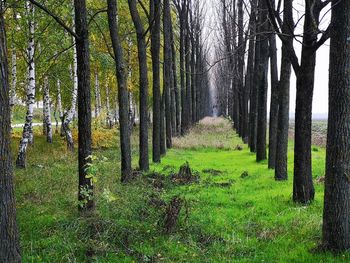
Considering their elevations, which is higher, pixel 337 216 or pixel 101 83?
pixel 101 83

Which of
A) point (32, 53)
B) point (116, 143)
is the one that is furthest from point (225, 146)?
point (32, 53)

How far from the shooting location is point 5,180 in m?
3.80

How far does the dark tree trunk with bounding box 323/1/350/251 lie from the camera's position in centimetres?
489

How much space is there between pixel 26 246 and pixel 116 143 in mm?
16777

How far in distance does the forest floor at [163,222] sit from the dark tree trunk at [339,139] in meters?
0.34

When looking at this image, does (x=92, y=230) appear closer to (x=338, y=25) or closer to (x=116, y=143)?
(x=338, y=25)

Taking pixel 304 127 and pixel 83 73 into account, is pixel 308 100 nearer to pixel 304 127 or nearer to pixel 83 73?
pixel 304 127

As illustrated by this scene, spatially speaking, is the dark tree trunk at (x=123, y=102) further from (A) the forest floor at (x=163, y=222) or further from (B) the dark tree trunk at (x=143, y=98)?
(B) the dark tree trunk at (x=143, y=98)

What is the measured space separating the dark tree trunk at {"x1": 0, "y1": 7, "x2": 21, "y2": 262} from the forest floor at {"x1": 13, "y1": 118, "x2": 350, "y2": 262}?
Answer: 1.05 m

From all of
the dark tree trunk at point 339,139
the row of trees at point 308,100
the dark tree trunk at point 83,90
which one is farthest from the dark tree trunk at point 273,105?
the dark tree trunk at point 339,139

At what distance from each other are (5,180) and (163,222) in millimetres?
3035

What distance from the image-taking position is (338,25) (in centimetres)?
491

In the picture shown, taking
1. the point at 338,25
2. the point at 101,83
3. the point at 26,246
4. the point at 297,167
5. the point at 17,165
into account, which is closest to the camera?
the point at 338,25

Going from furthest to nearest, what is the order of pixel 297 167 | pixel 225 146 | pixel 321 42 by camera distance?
pixel 225 146, pixel 297 167, pixel 321 42
